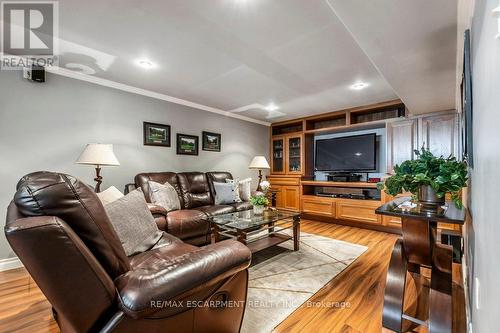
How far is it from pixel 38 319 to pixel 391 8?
3089 mm

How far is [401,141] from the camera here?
3.73 metres

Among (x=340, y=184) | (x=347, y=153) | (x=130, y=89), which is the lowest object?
(x=340, y=184)

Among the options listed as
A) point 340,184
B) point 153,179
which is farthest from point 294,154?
point 153,179

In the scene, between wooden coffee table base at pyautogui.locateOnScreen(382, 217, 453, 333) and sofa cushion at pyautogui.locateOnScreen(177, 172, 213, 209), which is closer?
wooden coffee table base at pyautogui.locateOnScreen(382, 217, 453, 333)

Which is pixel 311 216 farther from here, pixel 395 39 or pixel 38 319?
pixel 38 319

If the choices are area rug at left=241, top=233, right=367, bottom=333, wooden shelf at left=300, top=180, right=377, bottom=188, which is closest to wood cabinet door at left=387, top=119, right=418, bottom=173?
wooden shelf at left=300, top=180, right=377, bottom=188

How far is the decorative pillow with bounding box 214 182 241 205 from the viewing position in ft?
12.2

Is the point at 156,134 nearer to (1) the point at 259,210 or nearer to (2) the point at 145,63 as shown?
(2) the point at 145,63

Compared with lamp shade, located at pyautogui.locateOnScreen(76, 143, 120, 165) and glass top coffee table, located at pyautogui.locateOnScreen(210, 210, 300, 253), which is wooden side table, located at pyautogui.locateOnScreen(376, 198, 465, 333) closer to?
glass top coffee table, located at pyautogui.locateOnScreen(210, 210, 300, 253)

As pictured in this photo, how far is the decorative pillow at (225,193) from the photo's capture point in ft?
12.2

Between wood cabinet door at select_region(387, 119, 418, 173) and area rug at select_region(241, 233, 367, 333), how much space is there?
66.8 inches

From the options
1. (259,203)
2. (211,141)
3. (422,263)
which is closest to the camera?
(422,263)

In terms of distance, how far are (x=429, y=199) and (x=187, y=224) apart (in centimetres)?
239

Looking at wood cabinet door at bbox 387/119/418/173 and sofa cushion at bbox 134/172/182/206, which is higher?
wood cabinet door at bbox 387/119/418/173
